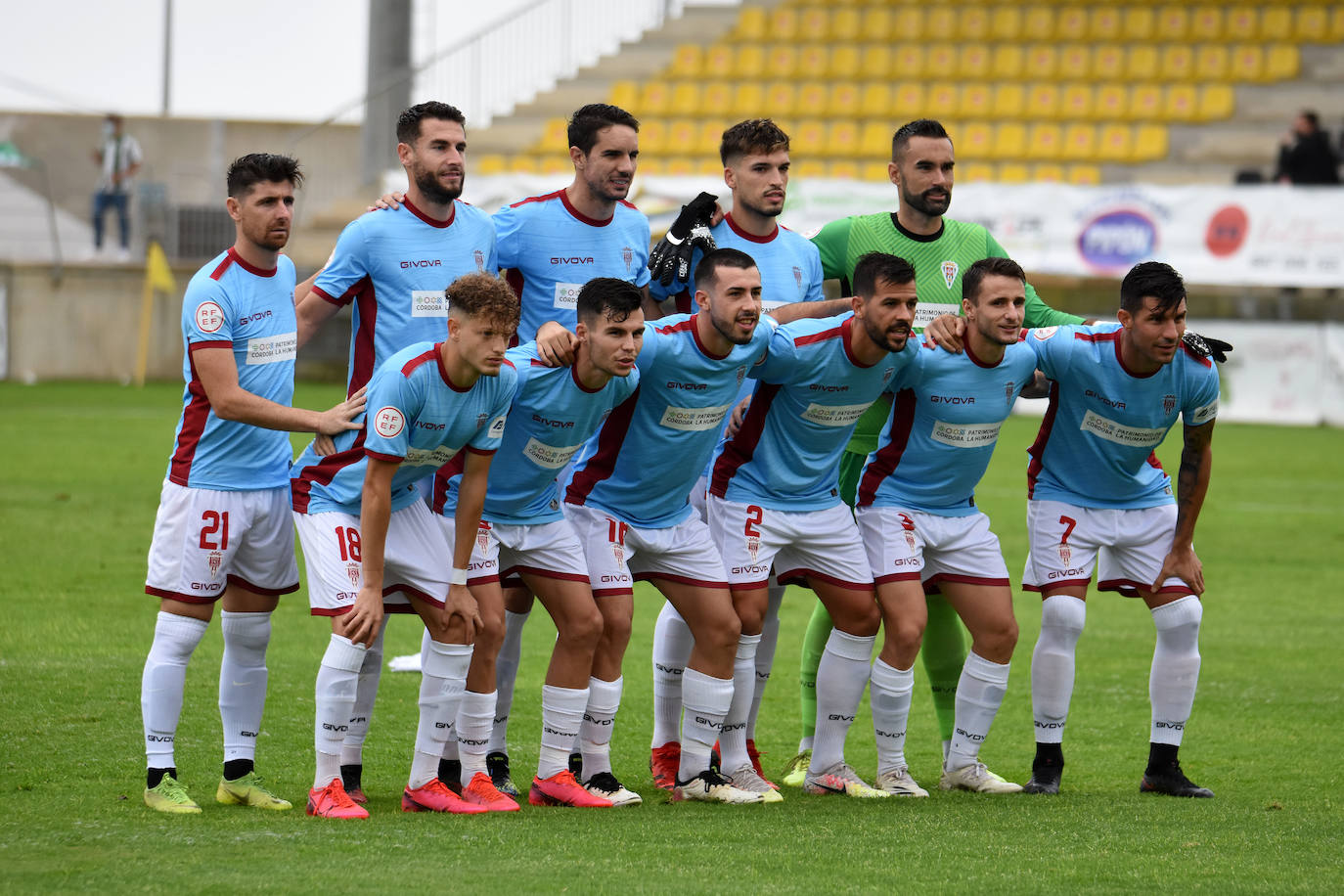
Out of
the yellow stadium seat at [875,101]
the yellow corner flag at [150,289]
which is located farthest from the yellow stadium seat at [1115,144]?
the yellow corner flag at [150,289]

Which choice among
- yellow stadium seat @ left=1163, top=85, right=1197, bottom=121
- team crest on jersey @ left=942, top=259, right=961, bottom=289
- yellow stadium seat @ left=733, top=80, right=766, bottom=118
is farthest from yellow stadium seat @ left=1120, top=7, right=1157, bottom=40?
team crest on jersey @ left=942, top=259, right=961, bottom=289

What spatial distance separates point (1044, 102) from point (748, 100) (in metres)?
4.90

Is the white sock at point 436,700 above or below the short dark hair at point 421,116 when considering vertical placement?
below

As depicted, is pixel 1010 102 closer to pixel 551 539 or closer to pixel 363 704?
pixel 551 539

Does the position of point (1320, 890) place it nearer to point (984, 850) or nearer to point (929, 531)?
point (984, 850)

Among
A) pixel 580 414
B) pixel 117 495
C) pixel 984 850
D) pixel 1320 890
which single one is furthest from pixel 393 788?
pixel 117 495

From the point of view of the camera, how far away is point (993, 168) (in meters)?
24.8

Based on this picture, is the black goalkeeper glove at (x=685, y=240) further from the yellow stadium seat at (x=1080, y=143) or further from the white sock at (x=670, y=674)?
the yellow stadium seat at (x=1080, y=143)

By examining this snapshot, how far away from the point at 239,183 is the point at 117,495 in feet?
28.9

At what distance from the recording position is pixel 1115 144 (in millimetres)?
24703

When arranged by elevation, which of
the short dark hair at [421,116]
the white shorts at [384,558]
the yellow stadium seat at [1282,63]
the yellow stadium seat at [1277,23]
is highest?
the yellow stadium seat at [1277,23]

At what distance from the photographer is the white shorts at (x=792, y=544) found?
236 inches

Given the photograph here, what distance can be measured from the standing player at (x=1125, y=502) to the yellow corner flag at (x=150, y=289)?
21753 millimetres

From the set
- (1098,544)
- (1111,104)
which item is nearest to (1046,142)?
(1111,104)
